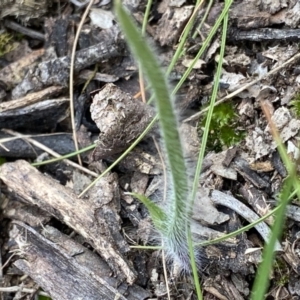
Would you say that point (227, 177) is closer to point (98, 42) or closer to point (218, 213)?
point (218, 213)

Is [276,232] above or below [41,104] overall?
below

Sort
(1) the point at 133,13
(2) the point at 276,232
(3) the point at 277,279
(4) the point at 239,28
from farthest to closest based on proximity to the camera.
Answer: (1) the point at 133,13, (4) the point at 239,28, (3) the point at 277,279, (2) the point at 276,232

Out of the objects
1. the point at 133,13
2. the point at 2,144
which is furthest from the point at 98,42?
the point at 2,144

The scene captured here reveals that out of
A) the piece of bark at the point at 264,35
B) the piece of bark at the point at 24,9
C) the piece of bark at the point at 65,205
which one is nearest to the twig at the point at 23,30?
the piece of bark at the point at 24,9

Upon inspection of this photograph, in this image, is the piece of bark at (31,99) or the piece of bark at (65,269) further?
the piece of bark at (31,99)

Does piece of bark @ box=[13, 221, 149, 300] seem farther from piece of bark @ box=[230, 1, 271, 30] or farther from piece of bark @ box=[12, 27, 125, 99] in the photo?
piece of bark @ box=[230, 1, 271, 30]

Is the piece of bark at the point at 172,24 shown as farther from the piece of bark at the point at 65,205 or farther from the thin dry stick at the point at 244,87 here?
the piece of bark at the point at 65,205
